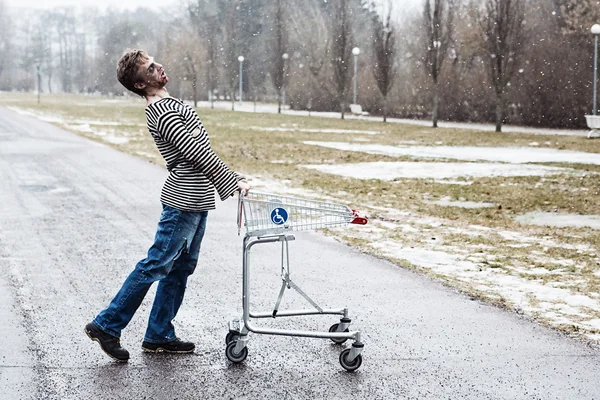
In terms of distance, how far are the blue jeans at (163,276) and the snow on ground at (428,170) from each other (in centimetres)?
1136

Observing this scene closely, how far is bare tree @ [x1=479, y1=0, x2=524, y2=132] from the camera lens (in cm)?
3331

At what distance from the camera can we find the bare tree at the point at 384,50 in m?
42.7

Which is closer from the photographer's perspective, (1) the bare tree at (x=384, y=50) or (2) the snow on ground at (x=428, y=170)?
(2) the snow on ground at (x=428, y=170)

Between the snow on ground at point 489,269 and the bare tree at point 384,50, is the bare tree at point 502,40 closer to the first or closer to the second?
the bare tree at point 384,50

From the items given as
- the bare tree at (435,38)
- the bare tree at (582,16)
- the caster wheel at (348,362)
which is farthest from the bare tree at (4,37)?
the caster wheel at (348,362)

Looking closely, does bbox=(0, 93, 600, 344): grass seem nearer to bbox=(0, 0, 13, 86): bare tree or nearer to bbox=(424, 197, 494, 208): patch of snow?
bbox=(424, 197, 494, 208): patch of snow

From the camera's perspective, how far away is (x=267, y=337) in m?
5.50

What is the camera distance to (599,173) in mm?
16953

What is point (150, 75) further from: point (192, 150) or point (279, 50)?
point (279, 50)

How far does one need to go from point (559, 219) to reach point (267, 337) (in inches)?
266

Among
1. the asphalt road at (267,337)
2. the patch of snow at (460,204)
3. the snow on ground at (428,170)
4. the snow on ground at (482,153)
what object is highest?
the snow on ground at (482,153)

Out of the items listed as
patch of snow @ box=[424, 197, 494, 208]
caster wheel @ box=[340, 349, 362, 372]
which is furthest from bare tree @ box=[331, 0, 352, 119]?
caster wheel @ box=[340, 349, 362, 372]

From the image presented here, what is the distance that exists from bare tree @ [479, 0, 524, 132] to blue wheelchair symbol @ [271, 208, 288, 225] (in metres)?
29.6

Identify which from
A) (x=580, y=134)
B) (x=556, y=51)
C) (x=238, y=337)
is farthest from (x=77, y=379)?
(x=556, y=51)
